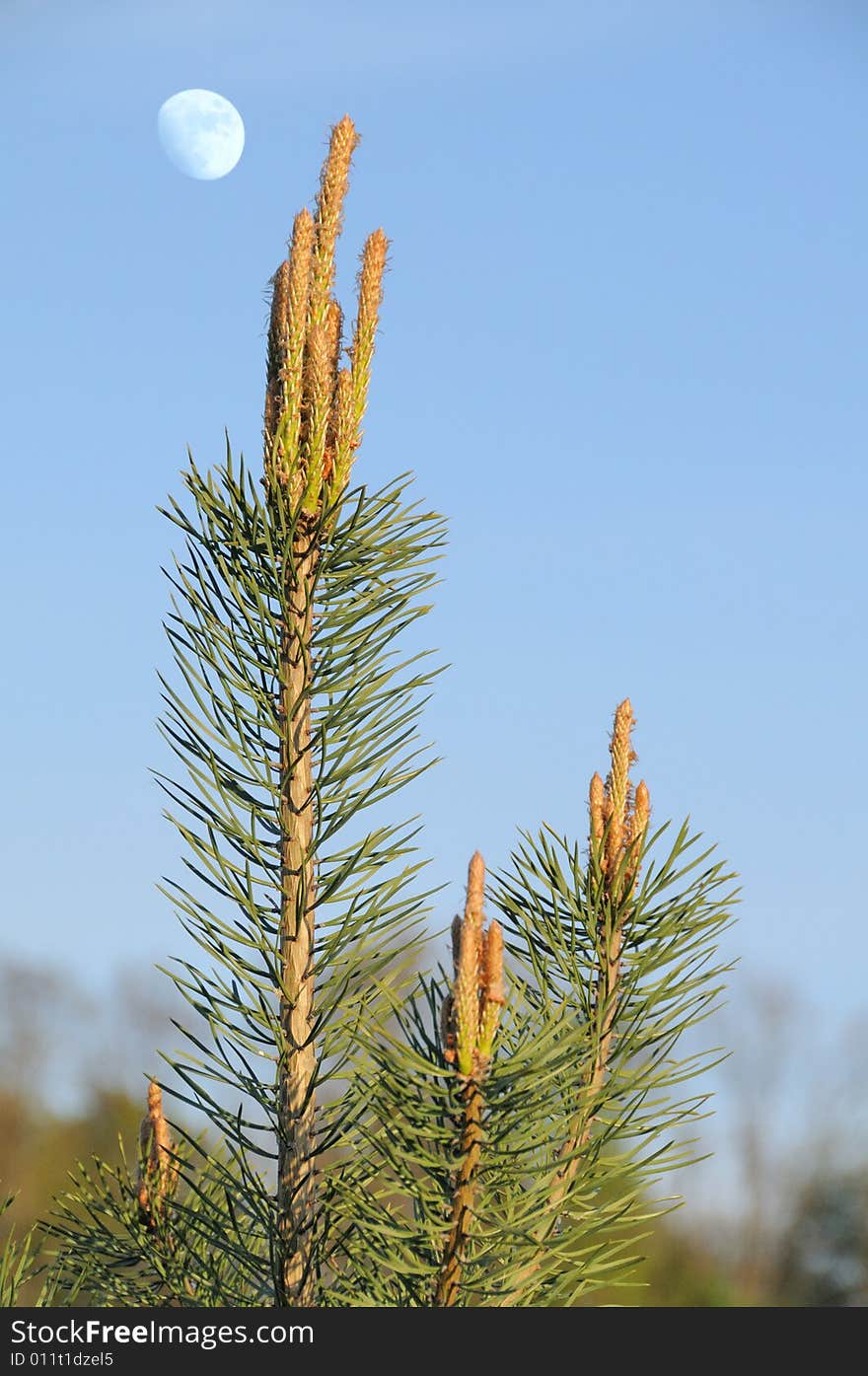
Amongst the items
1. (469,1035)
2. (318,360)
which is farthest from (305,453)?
(469,1035)

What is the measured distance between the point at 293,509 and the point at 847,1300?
791 inches

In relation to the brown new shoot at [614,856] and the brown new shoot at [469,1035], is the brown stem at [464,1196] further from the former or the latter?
the brown new shoot at [614,856]

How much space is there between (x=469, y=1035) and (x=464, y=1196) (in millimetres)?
236

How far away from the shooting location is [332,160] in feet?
6.81

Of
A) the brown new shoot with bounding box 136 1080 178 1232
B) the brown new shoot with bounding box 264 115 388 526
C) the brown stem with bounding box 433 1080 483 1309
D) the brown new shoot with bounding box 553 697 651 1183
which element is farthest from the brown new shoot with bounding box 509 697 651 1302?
the brown new shoot with bounding box 136 1080 178 1232

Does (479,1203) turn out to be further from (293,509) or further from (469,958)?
(293,509)

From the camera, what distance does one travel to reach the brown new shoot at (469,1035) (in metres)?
1.55

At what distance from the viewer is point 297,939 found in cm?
194

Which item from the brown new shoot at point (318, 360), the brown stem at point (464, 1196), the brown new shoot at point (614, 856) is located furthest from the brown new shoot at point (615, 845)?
the brown new shoot at point (318, 360)

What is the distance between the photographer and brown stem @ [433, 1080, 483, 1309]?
166 centimetres

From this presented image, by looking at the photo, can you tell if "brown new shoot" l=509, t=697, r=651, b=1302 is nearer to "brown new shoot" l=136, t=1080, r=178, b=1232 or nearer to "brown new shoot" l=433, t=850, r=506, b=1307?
"brown new shoot" l=433, t=850, r=506, b=1307

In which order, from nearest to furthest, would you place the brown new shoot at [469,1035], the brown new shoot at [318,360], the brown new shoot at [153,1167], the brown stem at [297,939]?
the brown new shoot at [469,1035], the brown stem at [297,939], the brown new shoot at [318,360], the brown new shoot at [153,1167]

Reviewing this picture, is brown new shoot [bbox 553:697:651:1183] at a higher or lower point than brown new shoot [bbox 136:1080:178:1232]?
higher
